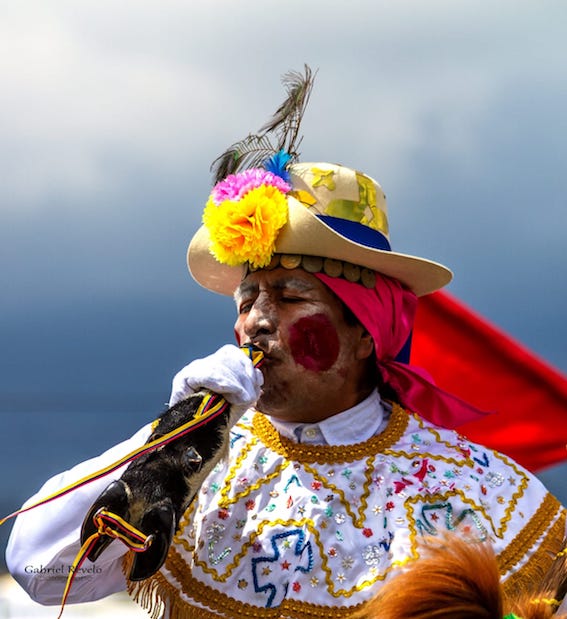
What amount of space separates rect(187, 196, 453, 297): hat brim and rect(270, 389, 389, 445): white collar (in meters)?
0.40

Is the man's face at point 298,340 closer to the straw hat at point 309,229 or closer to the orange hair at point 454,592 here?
the straw hat at point 309,229

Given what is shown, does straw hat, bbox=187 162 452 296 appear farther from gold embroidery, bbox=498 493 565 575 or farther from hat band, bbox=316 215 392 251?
gold embroidery, bbox=498 493 565 575

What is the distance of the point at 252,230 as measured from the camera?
295 centimetres

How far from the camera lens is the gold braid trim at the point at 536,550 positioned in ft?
9.32

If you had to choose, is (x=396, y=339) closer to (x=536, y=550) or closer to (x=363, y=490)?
(x=363, y=490)

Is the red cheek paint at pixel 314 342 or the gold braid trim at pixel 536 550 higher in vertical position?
the red cheek paint at pixel 314 342

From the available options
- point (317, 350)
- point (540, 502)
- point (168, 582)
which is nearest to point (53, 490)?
point (168, 582)

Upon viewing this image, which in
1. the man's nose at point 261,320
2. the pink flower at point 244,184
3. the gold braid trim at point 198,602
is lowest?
the gold braid trim at point 198,602

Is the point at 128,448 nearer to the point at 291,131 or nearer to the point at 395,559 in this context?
Result: the point at 395,559

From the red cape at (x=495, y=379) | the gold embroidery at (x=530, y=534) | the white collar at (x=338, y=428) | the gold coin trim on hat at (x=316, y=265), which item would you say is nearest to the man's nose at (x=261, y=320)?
the gold coin trim on hat at (x=316, y=265)

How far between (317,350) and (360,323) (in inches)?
6.9

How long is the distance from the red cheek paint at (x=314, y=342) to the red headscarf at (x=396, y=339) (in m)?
0.10

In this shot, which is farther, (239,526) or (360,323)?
(360,323)

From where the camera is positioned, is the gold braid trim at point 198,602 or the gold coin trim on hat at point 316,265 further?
the gold coin trim on hat at point 316,265
